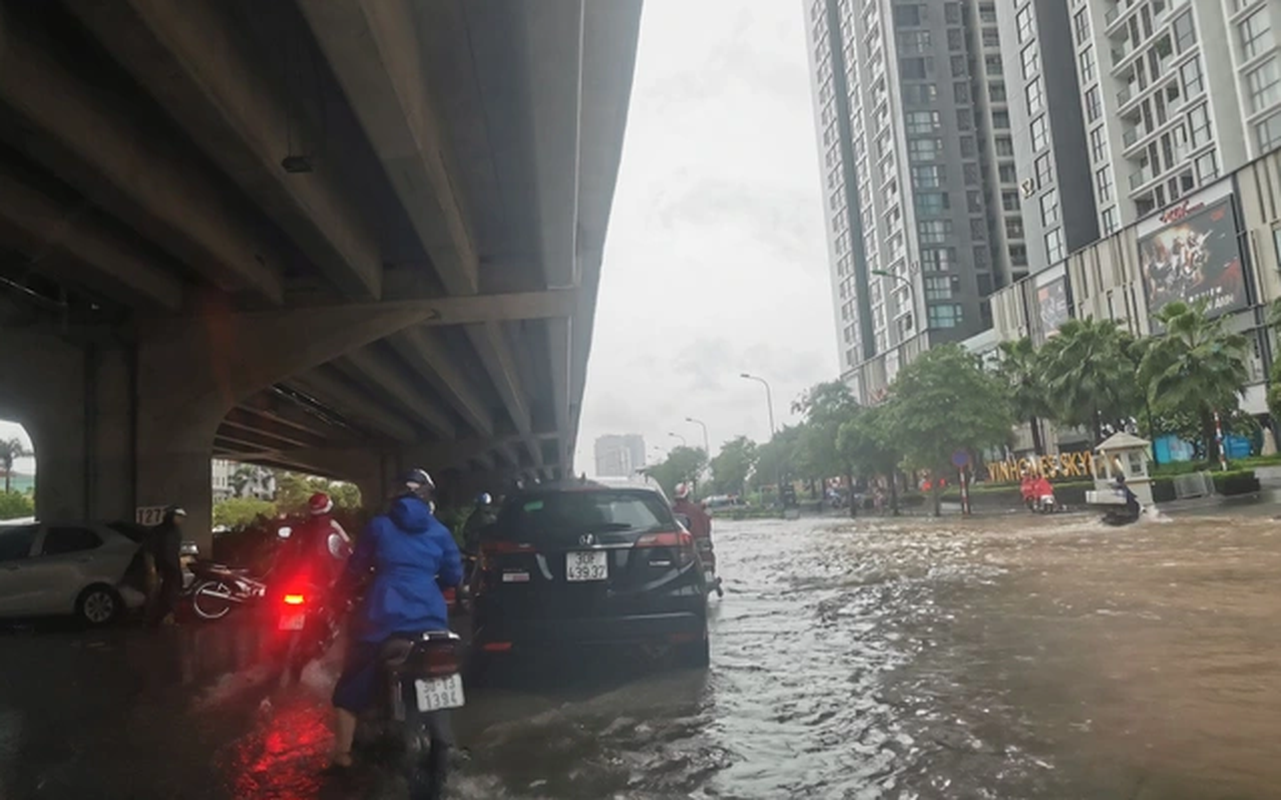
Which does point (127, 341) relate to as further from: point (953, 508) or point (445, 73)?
point (953, 508)

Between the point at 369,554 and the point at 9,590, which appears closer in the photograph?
the point at 369,554

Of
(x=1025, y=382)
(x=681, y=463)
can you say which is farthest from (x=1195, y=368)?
(x=681, y=463)

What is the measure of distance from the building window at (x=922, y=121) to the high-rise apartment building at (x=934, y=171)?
0.09 metres

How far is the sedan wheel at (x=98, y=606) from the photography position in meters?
12.5

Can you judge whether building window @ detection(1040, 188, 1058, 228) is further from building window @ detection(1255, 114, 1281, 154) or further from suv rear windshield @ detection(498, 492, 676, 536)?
suv rear windshield @ detection(498, 492, 676, 536)

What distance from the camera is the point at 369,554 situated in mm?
4777

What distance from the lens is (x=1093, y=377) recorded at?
4050 cm

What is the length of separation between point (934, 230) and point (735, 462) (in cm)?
2988

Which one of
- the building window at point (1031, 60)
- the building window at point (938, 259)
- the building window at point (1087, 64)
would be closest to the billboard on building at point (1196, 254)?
the building window at point (1087, 64)

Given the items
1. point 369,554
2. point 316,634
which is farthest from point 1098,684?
point 316,634

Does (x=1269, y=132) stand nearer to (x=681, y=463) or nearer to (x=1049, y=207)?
(x=1049, y=207)

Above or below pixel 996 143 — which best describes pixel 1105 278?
below

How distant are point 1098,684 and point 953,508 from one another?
131 ft

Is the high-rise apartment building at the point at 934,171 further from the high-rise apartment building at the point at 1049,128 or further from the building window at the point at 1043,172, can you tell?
the building window at the point at 1043,172
